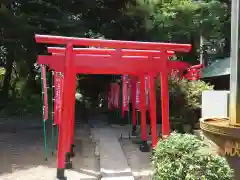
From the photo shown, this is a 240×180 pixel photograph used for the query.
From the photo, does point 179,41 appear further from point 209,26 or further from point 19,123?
point 19,123

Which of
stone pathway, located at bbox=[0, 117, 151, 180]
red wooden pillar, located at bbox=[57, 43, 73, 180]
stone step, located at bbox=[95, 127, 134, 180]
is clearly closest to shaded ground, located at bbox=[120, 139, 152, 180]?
stone pathway, located at bbox=[0, 117, 151, 180]

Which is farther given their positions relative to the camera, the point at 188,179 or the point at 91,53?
the point at 91,53

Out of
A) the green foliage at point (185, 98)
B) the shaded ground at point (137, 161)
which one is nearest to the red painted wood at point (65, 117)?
the shaded ground at point (137, 161)

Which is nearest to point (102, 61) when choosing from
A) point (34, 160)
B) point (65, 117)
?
point (65, 117)

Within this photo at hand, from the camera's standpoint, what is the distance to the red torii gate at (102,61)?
655 centimetres

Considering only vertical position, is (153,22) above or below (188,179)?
above

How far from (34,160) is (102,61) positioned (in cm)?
334

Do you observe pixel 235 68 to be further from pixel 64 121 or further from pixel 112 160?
pixel 112 160

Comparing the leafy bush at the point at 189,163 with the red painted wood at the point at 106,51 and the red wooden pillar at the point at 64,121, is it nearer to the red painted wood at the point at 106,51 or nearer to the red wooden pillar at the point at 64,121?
the red wooden pillar at the point at 64,121

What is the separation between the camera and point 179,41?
48.6ft

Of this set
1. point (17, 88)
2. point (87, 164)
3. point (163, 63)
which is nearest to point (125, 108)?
point (87, 164)

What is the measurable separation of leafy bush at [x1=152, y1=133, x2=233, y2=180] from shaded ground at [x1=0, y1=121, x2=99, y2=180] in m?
2.88

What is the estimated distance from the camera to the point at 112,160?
8180mm

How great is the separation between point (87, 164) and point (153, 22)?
7863 millimetres
